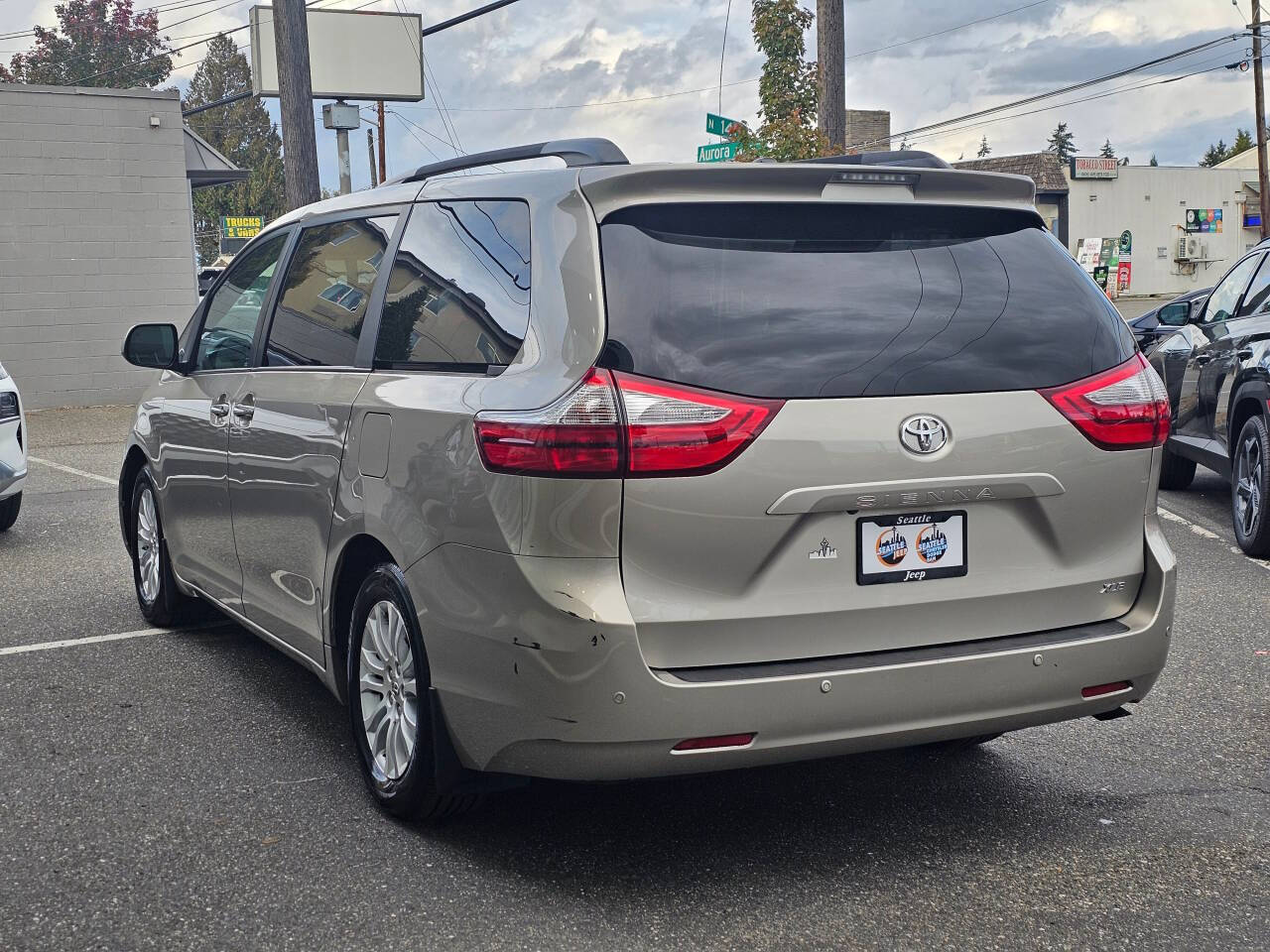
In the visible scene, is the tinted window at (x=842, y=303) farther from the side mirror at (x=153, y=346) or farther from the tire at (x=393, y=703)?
the side mirror at (x=153, y=346)

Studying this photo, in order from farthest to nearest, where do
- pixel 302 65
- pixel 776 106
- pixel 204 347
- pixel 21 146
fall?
1. pixel 776 106
2. pixel 21 146
3. pixel 302 65
4. pixel 204 347

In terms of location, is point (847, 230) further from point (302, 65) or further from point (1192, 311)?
point (302, 65)

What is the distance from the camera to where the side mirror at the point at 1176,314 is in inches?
381

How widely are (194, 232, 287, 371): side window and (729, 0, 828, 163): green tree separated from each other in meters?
12.0

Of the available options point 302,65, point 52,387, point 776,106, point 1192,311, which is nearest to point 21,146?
point 52,387

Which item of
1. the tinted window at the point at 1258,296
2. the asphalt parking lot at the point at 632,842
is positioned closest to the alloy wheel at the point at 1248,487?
the tinted window at the point at 1258,296

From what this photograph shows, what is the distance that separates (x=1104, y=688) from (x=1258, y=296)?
618cm

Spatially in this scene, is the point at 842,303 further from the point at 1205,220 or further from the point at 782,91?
the point at 1205,220

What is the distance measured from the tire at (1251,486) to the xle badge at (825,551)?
5509mm

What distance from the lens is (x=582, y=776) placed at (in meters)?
3.49

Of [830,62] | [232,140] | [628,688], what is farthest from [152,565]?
[232,140]

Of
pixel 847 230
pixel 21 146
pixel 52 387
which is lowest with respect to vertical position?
pixel 52 387

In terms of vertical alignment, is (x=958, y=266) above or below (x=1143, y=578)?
above

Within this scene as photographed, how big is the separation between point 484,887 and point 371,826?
577 mm
